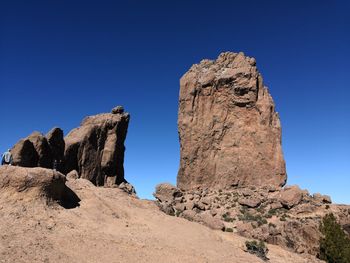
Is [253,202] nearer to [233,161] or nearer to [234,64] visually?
[233,161]

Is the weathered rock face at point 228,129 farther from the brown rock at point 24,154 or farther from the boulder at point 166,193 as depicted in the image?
the brown rock at point 24,154

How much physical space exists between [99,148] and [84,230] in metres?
31.0

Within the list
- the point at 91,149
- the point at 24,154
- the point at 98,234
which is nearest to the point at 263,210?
the point at 91,149

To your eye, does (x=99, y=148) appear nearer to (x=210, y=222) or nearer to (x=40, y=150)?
(x=40, y=150)

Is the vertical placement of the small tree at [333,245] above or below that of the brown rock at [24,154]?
below

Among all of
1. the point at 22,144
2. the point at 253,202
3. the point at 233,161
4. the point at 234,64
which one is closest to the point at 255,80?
the point at 234,64

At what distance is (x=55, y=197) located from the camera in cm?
1916

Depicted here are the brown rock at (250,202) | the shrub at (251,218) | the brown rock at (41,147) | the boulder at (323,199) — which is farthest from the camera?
the boulder at (323,199)

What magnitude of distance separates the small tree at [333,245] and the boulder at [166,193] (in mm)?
22587

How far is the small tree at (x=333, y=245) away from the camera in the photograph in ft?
85.8

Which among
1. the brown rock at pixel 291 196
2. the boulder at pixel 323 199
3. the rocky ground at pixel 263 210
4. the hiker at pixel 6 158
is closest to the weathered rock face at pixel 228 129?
the rocky ground at pixel 263 210

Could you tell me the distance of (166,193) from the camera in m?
48.5

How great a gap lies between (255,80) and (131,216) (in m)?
37.8

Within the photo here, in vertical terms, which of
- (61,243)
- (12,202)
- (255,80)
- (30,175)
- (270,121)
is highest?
(255,80)
